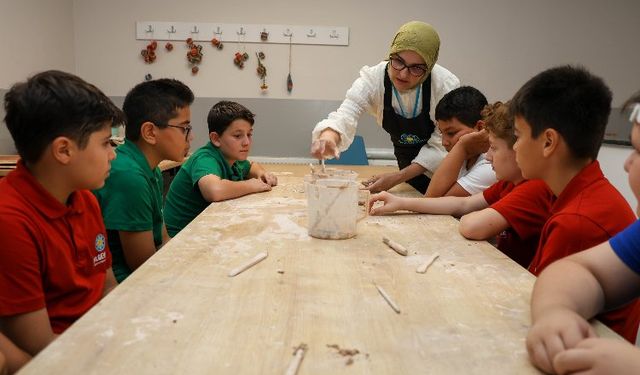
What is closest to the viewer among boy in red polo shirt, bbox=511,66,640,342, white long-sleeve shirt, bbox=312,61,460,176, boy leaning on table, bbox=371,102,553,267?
boy in red polo shirt, bbox=511,66,640,342

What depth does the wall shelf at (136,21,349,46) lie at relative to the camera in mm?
4191

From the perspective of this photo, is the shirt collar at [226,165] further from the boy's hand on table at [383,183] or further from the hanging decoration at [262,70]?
the hanging decoration at [262,70]

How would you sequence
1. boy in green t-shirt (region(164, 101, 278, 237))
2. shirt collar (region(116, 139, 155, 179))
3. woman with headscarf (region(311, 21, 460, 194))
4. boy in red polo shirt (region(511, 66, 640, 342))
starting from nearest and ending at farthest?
boy in red polo shirt (region(511, 66, 640, 342)) → shirt collar (region(116, 139, 155, 179)) → boy in green t-shirt (region(164, 101, 278, 237)) → woman with headscarf (region(311, 21, 460, 194))

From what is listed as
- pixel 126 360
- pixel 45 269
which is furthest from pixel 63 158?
pixel 126 360

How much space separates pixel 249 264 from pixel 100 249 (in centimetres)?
46

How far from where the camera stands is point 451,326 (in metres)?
0.78

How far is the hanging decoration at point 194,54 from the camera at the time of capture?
418cm

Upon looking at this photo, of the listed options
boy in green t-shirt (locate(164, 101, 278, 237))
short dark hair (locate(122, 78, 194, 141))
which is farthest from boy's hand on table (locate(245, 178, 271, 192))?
short dark hair (locate(122, 78, 194, 141))

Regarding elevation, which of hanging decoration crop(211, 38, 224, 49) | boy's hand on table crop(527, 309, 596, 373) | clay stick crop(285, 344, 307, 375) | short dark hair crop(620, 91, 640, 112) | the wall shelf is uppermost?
the wall shelf

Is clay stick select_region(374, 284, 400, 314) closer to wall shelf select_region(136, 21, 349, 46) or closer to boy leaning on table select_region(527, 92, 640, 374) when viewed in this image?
boy leaning on table select_region(527, 92, 640, 374)

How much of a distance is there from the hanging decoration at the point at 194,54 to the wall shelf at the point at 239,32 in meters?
0.05

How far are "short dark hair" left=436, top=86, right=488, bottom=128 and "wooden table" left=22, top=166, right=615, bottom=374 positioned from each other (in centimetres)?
91

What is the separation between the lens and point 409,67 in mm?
2186

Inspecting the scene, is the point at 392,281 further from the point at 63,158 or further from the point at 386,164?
the point at 386,164
